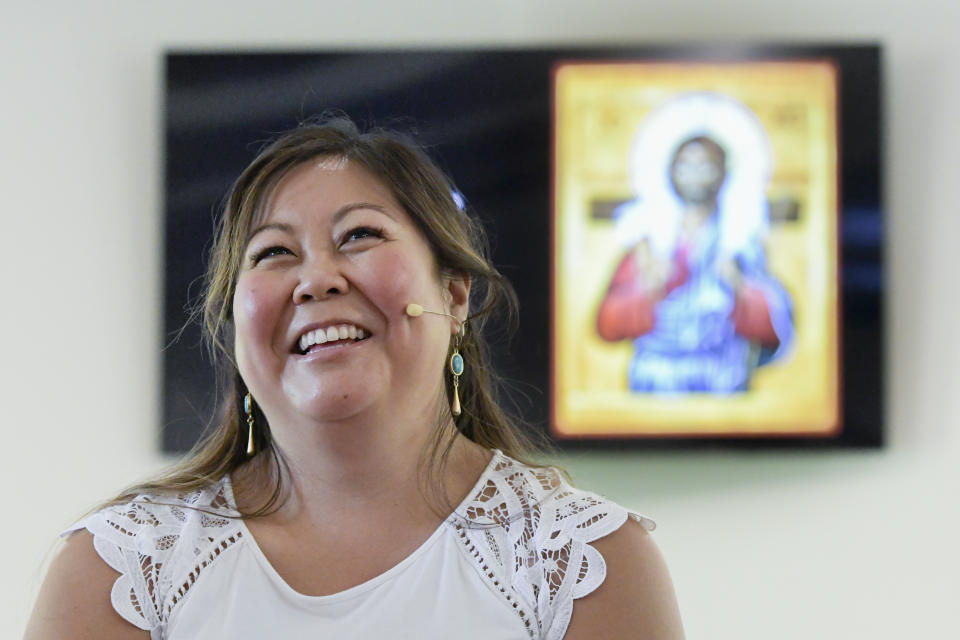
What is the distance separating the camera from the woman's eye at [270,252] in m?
1.43

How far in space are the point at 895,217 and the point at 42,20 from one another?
2.07m

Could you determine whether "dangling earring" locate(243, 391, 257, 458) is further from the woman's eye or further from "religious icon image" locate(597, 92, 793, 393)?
"religious icon image" locate(597, 92, 793, 393)

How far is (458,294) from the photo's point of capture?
5.08ft

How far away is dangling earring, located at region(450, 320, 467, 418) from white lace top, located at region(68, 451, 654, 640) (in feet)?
0.53

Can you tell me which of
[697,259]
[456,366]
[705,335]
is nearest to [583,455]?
[705,335]

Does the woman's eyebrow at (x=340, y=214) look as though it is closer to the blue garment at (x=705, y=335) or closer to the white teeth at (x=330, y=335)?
the white teeth at (x=330, y=335)

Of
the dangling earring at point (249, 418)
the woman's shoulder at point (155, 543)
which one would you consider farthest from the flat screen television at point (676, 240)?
the woman's shoulder at point (155, 543)

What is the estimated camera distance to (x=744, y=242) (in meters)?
2.66

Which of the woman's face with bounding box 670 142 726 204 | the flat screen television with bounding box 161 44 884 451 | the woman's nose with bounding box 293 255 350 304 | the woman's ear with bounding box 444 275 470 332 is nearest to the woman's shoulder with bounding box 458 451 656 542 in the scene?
the woman's ear with bounding box 444 275 470 332

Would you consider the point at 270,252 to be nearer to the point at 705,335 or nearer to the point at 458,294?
the point at 458,294

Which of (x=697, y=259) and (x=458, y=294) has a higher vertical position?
(x=697, y=259)

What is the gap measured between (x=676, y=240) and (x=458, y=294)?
4.03 feet

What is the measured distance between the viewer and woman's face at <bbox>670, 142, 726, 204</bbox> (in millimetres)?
2682

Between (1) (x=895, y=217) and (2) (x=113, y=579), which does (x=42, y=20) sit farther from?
(1) (x=895, y=217)
